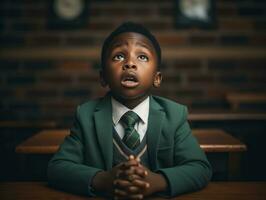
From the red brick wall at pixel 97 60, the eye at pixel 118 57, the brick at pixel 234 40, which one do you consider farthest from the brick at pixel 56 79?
the eye at pixel 118 57

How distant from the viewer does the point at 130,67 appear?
1.20 meters

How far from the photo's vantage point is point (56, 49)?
3.50 m

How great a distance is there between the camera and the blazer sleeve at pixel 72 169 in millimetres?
1125

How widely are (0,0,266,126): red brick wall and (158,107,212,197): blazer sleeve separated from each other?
222 cm

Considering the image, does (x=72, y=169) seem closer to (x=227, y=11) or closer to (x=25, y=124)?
(x=25, y=124)

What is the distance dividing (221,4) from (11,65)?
1.73m

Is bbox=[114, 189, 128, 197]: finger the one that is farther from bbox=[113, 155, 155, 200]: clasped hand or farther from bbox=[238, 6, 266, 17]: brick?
bbox=[238, 6, 266, 17]: brick

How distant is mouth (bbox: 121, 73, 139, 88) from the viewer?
1199 millimetres

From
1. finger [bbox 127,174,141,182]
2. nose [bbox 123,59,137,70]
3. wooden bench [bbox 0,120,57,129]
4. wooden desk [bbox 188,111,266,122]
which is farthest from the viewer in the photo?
wooden bench [bbox 0,120,57,129]

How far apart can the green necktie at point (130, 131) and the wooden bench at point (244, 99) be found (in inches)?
82.2

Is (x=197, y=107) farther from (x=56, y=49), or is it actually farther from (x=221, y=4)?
(x=56, y=49)

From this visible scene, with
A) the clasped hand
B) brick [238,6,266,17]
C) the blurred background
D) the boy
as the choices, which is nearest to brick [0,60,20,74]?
the blurred background

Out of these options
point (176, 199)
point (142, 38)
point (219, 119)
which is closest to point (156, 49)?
point (142, 38)

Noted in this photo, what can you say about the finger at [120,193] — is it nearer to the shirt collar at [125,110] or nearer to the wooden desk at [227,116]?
the shirt collar at [125,110]
